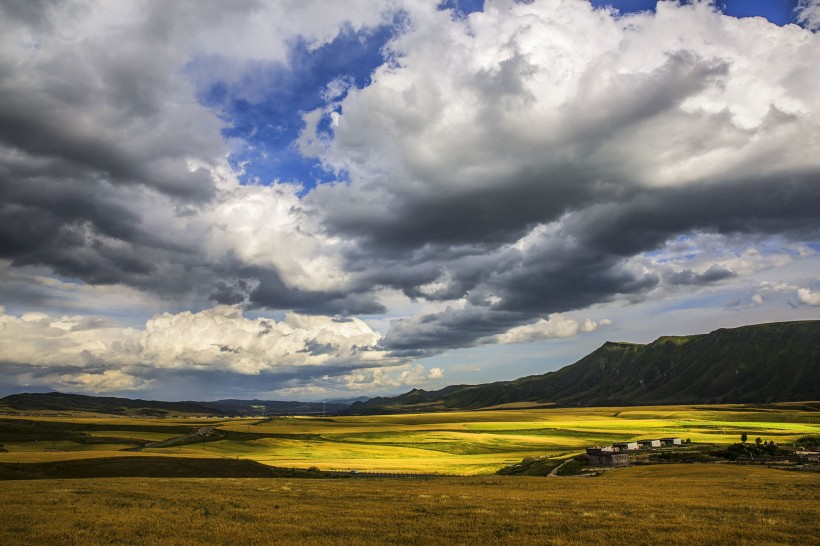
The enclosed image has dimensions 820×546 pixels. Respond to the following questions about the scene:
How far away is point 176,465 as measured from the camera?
84.1 metres

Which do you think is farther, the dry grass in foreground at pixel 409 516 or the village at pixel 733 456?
the village at pixel 733 456

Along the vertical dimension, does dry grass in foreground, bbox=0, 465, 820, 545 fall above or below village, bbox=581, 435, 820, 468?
above

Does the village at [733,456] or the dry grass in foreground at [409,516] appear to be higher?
the dry grass in foreground at [409,516]

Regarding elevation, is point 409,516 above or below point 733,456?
above

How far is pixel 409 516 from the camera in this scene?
103 ft

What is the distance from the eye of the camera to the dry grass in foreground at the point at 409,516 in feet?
79.7

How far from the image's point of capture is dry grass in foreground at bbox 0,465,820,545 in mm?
24297

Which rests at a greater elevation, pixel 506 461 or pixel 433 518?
pixel 433 518

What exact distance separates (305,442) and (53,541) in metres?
167

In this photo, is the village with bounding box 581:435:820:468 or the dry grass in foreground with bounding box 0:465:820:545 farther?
the village with bounding box 581:435:820:468

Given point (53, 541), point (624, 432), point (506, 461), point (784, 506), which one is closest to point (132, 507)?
point (53, 541)

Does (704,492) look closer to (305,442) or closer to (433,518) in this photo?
(433,518)

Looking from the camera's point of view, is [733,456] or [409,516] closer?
[409,516]

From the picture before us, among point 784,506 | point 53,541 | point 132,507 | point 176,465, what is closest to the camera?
point 53,541
